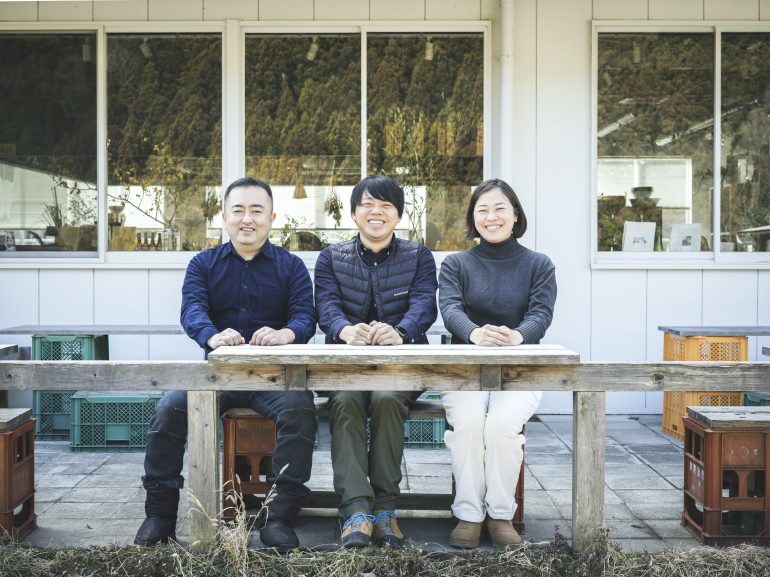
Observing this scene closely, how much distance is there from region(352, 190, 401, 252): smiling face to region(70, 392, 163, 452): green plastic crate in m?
2.02

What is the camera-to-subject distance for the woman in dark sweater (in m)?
2.92

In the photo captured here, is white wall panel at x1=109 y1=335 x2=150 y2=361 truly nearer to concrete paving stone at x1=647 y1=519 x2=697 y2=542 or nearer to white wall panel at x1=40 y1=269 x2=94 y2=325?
white wall panel at x1=40 y1=269 x2=94 y2=325

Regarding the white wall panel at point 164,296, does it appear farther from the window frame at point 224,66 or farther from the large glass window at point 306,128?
the large glass window at point 306,128

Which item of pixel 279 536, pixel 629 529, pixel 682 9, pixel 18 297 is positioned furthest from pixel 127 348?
pixel 682 9

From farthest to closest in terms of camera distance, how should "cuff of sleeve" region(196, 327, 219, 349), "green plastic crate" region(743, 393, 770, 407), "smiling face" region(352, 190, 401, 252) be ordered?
"green plastic crate" region(743, 393, 770, 407), "smiling face" region(352, 190, 401, 252), "cuff of sleeve" region(196, 327, 219, 349)

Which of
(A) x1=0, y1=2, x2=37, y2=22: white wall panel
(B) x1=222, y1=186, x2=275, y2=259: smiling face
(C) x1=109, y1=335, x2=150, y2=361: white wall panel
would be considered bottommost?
(C) x1=109, y1=335, x2=150, y2=361: white wall panel

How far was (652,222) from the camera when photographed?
5465 millimetres

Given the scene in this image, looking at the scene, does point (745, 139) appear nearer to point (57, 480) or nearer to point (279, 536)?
point (279, 536)

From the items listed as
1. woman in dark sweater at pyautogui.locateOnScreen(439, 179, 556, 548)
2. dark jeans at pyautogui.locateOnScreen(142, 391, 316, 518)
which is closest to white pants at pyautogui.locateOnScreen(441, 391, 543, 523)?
woman in dark sweater at pyautogui.locateOnScreen(439, 179, 556, 548)

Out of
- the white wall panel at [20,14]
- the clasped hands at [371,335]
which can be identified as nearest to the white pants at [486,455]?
the clasped hands at [371,335]

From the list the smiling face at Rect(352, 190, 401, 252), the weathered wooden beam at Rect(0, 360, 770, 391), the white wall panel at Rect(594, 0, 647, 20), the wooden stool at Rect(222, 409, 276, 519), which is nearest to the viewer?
the weathered wooden beam at Rect(0, 360, 770, 391)

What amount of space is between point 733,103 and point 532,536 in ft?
12.5

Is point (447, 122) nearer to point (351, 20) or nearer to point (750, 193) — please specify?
point (351, 20)

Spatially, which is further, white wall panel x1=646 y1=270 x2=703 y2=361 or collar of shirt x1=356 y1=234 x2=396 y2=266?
white wall panel x1=646 y1=270 x2=703 y2=361
